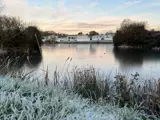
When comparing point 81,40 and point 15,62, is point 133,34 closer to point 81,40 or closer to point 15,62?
point 81,40

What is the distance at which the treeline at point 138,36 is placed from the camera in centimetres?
4441

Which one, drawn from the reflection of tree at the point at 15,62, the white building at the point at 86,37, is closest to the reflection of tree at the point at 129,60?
the reflection of tree at the point at 15,62

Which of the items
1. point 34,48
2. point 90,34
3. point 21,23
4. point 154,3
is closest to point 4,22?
point 21,23

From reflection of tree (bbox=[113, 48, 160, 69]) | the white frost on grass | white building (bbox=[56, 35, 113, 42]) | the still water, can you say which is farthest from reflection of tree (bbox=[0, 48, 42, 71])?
white building (bbox=[56, 35, 113, 42])

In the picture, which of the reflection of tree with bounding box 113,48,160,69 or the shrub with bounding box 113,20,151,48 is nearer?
the reflection of tree with bounding box 113,48,160,69

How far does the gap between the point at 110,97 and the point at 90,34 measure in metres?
84.2

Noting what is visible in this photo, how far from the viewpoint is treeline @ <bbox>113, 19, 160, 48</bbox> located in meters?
44.4

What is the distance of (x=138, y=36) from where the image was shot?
44.5m

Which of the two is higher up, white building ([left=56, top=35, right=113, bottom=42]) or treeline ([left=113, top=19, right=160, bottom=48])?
treeline ([left=113, top=19, right=160, bottom=48])

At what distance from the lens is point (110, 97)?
4418mm

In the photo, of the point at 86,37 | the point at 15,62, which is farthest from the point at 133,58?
the point at 86,37

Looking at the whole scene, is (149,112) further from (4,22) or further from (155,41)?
(155,41)

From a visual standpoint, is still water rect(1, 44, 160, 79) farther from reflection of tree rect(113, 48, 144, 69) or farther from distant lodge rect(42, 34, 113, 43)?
distant lodge rect(42, 34, 113, 43)

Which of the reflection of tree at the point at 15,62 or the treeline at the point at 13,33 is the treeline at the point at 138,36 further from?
the reflection of tree at the point at 15,62
